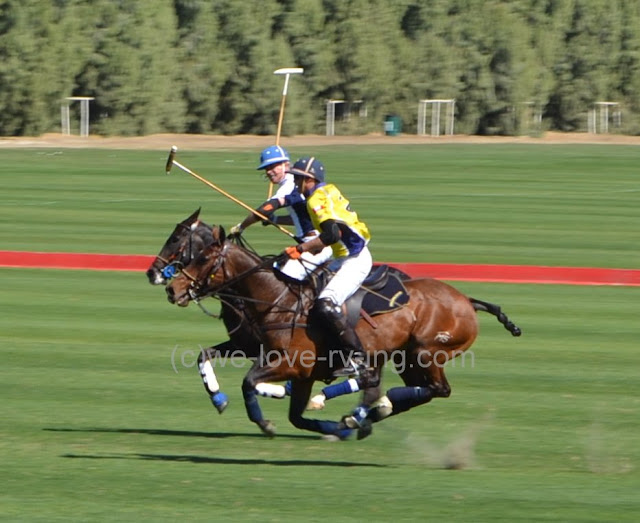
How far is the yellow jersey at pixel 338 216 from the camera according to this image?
8844mm

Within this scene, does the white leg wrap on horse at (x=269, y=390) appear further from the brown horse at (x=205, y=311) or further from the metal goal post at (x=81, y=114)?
the metal goal post at (x=81, y=114)

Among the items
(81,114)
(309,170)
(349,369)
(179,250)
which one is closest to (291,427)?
(349,369)

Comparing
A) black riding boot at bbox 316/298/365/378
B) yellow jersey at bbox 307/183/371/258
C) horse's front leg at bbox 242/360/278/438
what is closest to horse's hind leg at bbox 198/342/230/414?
horse's front leg at bbox 242/360/278/438

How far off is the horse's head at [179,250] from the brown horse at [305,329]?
0.06 metres

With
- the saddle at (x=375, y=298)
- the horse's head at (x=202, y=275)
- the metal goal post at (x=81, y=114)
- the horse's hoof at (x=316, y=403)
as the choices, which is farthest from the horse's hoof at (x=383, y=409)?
the metal goal post at (x=81, y=114)

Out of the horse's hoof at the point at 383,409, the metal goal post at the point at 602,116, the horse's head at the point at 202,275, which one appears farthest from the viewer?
the metal goal post at the point at 602,116

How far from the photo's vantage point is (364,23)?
54.0 meters

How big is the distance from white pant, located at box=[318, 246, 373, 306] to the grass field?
1105 mm

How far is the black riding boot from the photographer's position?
8.84 m

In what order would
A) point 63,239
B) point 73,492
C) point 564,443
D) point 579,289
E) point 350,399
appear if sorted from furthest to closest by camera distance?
point 63,239
point 579,289
point 350,399
point 564,443
point 73,492

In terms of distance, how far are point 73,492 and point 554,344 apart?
6.41m

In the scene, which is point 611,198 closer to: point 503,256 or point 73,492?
point 503,256

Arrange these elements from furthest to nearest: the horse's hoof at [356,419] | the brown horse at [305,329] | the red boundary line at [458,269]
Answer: the red boundary line at [458,269] < the brown horse at [305,329] < the horse's hoof at [356,419]

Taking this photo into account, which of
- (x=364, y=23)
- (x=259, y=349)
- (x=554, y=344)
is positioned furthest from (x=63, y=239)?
(x=364, y=23)
